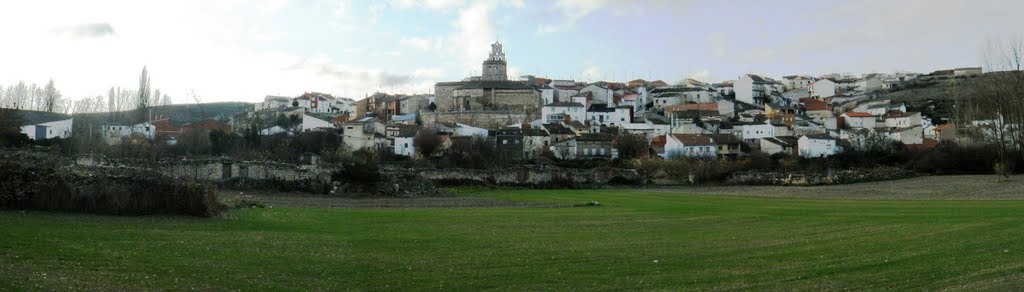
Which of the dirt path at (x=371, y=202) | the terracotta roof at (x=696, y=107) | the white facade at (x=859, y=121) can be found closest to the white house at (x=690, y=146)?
the white facade at (x=859, y=121)

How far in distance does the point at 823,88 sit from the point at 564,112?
64180 millimetres

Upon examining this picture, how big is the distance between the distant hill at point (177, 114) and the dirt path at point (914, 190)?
58658mm

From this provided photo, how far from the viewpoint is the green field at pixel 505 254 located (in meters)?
10.9

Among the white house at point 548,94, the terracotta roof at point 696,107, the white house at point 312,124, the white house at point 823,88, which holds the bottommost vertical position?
the white house at point 312,124

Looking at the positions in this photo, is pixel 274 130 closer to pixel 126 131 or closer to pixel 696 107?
pixel 126 131

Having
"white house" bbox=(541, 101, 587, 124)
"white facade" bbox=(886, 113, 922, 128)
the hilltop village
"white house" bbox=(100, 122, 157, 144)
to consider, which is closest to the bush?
the hilltop village

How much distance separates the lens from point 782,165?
6806cm

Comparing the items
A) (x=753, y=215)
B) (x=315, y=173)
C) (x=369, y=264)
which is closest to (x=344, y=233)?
(x=369, y=264)

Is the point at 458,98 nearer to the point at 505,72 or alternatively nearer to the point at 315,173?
the point at 505,72

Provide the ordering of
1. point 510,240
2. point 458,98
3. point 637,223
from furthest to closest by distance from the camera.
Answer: point 458,98 < point 637,223 < point 510,240

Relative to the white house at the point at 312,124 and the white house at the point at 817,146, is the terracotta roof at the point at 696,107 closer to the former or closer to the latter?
the white house at the point at 817,146

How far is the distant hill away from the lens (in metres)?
82.8

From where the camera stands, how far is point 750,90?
13138 cm

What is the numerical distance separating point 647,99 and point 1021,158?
246 ft
